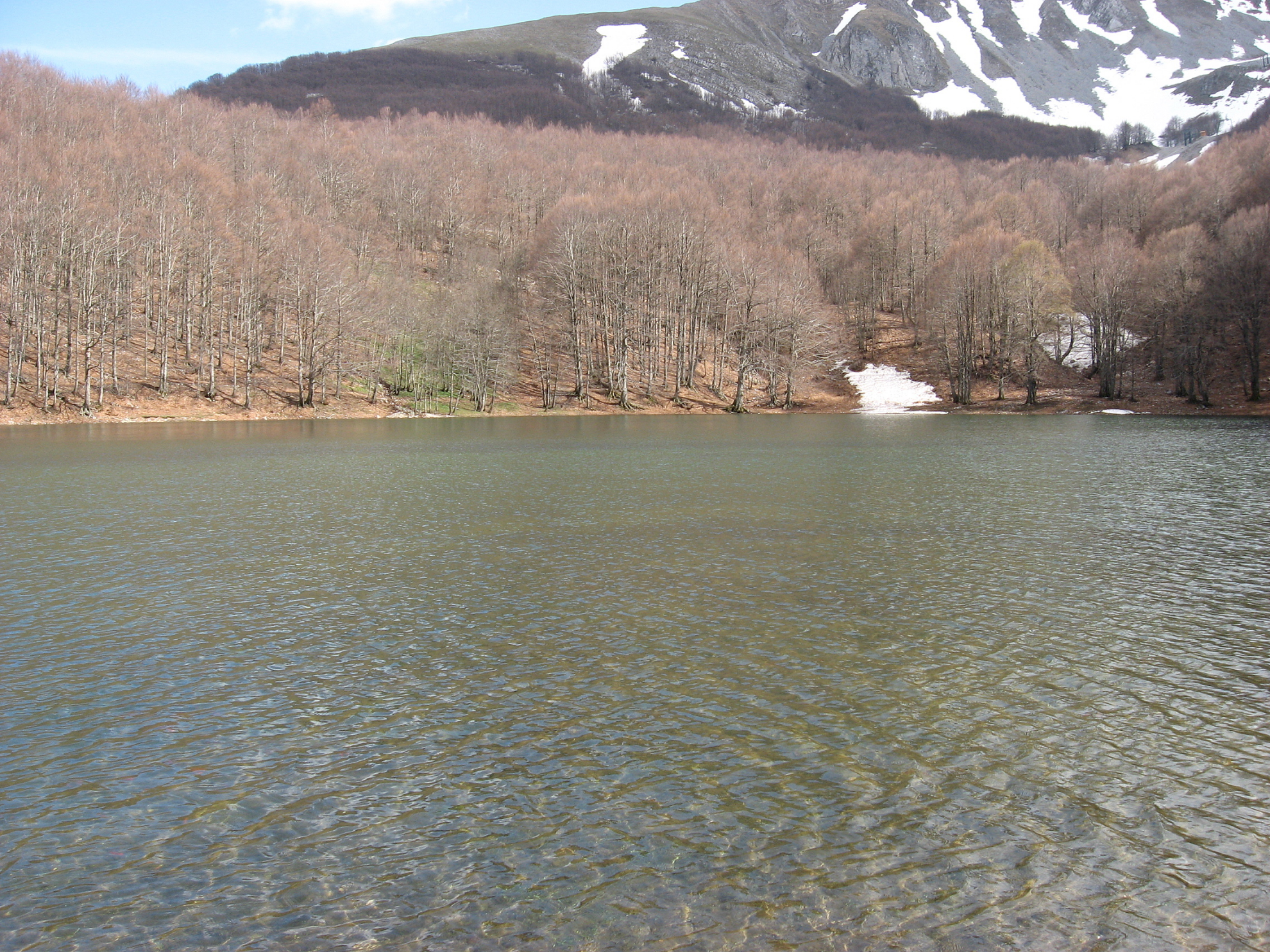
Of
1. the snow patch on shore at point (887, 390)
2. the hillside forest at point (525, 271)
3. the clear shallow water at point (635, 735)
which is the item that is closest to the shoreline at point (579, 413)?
the snow patch on shore at point (887, 390)

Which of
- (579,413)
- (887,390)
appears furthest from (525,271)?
(887,390)

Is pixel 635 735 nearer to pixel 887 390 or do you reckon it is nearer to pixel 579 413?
pixel 579 413

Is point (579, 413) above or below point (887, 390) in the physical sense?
below

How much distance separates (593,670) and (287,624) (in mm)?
5681

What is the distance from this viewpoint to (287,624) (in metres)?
14.2

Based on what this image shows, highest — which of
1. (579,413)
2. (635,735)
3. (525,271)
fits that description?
(525,271)

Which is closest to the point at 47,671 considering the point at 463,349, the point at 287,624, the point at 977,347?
the point at 287,624

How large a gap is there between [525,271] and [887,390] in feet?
143

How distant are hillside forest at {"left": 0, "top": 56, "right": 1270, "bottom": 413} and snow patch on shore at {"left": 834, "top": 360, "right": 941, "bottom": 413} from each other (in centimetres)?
354

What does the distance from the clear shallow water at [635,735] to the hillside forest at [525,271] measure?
52192mm

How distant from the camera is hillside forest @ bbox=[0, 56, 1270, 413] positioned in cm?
6781

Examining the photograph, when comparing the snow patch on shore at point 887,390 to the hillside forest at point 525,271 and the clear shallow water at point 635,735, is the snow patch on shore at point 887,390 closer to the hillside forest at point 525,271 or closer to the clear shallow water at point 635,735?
the hillside forest at point 525,271

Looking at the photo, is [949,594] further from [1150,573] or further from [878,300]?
[878,300]

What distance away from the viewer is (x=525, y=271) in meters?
98.2
